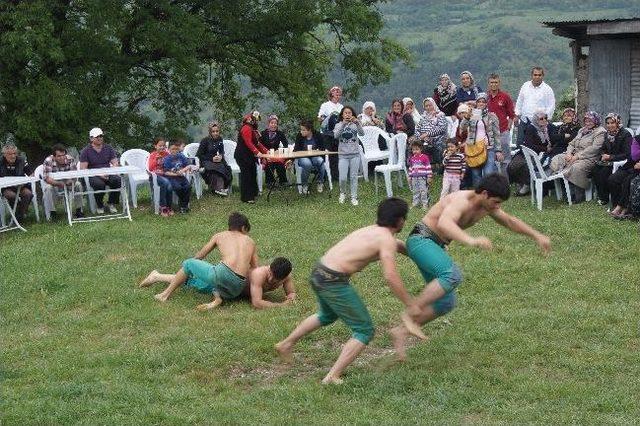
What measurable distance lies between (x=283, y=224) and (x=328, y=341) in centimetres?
514

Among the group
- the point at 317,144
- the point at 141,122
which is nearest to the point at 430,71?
the point at 141,122

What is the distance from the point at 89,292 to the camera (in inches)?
444

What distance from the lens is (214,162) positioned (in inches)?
663

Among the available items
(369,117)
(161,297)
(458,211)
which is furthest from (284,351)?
(369,117)

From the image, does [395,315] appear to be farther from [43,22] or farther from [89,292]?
[43,22]

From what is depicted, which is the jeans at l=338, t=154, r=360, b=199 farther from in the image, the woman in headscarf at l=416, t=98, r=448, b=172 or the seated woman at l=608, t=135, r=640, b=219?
the seated woman at l=608, t=135, r=640, b=219

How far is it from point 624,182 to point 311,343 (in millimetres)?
6112

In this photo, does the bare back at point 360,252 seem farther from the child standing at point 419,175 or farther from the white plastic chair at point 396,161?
the white plastic chair at point 396,161

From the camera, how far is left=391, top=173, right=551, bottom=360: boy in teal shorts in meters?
8.21

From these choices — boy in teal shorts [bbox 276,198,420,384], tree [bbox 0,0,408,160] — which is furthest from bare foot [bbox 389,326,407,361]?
tree [bbox 0,0,408,160]

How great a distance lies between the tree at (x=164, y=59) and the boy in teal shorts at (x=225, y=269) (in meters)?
9.78

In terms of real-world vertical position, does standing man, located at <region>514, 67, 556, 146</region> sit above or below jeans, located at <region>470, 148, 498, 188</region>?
above

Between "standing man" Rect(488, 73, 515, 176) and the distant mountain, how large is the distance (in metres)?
53.7

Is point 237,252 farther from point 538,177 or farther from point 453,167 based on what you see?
point 538,177
